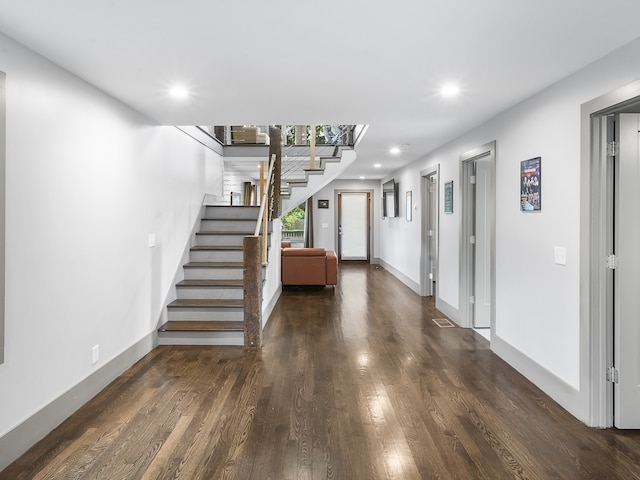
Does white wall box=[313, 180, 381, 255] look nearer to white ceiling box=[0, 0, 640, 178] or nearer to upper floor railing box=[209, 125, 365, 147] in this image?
upper floor railing box=[209, 125, 365, 147]

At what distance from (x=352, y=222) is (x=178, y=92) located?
8981mm

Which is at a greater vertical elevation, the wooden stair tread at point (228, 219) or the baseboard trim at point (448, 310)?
the wooden stair tread at point (228, 219)

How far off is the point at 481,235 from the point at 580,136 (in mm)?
2321

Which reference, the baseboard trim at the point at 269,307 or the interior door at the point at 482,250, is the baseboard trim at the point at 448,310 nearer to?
the interior door at the point at 482,250

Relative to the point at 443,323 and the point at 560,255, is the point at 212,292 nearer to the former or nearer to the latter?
the point at 443,323

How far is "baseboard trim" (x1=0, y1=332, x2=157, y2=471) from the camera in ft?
7.32

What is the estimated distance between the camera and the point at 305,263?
743 centimetres

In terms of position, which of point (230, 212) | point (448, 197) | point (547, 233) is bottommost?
point (547, 233)

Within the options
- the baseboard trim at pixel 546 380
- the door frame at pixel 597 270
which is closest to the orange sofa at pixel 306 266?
Result: the baseboard trim at pixel 546 380

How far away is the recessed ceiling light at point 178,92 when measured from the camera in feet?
10.2

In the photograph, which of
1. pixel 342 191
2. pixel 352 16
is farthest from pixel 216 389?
pixel 342 191

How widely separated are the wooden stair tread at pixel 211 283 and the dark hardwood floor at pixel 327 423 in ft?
2.68

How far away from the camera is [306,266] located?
7434 millimetres

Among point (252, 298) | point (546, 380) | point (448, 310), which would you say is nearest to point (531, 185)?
point (546, 380)
